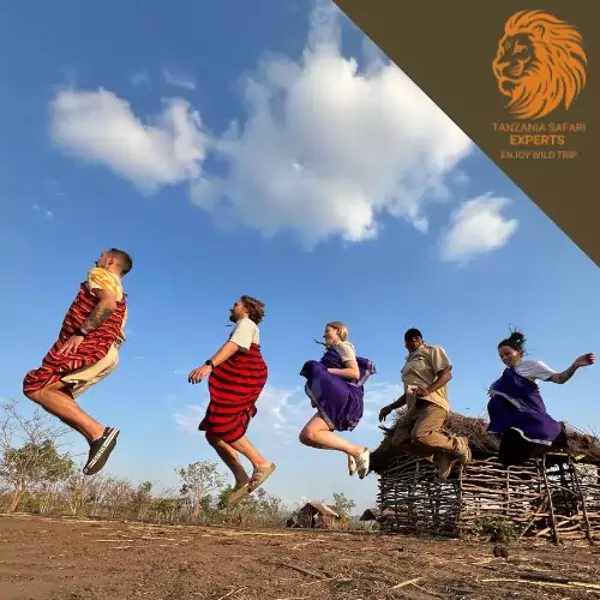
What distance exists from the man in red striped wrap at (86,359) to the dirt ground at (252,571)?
2.56 ft

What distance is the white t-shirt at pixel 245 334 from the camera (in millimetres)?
5211

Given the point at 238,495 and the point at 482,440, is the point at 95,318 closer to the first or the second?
the point at 238,495

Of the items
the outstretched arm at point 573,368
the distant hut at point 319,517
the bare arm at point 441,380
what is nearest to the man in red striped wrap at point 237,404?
the bare arm at point 441,380

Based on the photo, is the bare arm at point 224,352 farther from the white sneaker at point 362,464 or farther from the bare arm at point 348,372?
the white sneaker at point 362,464

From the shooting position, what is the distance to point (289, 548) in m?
3.67

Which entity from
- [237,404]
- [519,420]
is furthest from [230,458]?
[519,420]

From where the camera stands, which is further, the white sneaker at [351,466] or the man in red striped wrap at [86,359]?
the white sneaker at [351,466]

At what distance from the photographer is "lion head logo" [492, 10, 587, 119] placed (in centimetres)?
641

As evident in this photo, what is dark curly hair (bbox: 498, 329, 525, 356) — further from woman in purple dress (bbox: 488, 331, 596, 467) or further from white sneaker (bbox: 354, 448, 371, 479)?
white sneaker (bbox: 354, 448, 371, 479)

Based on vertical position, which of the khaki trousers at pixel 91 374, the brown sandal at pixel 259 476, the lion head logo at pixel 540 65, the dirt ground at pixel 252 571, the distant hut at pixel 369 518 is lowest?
the dirt ground at pixel 252 571

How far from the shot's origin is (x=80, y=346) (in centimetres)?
444

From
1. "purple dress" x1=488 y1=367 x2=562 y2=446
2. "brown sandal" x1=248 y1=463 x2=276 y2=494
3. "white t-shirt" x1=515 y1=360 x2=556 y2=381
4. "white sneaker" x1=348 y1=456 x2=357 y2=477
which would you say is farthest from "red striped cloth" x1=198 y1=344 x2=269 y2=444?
"white t-shirt" x1=515 y1=360 x2=556 y2=381

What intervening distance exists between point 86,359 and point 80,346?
0.40ft

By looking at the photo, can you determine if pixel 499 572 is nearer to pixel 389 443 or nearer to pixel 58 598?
pixel 58 598
